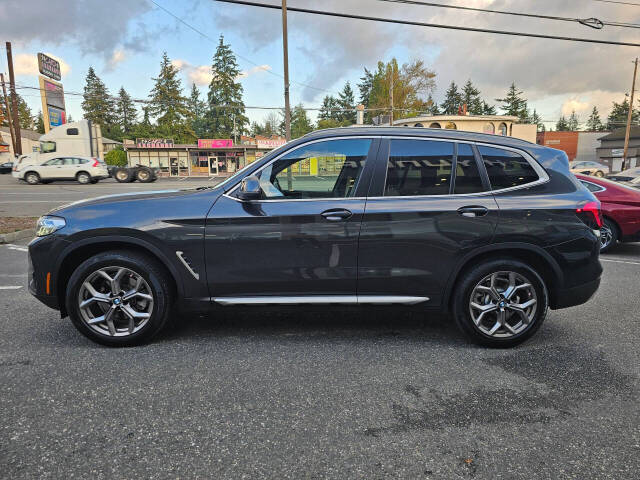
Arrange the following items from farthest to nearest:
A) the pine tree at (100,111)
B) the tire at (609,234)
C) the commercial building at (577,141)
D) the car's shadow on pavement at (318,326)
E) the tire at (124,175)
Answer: the pine tree at (100,111) → the commercial building at (577,141) → the tire at (124,175) → the tire at (609,234) → the car's shadow on pavement at (318,326)

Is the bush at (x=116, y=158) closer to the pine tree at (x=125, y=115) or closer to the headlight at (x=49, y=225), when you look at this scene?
the headlight at (x=49, y=225)

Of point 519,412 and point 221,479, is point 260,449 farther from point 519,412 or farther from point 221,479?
point 519,412

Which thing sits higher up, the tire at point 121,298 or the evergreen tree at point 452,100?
the evergreen tree at point 452,100

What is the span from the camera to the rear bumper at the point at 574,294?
349cm

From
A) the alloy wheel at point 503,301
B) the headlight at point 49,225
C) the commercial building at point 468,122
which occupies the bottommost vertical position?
the alloy wheel at point 503,301

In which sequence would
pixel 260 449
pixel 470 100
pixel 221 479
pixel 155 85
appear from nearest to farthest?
pixel 221 479
pixel 260 449
pixel 155 85
pixel 470 100

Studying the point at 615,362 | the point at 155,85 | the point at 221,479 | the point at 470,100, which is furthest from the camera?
the point at 470,100

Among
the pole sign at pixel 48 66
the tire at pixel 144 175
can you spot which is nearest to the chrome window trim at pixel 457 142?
the tire at pixel 144 175

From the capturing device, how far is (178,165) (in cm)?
4866

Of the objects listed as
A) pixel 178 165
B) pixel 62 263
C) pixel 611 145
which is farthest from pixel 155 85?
pixel 62 263

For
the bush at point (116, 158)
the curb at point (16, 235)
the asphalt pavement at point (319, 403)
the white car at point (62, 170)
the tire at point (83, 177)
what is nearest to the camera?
the asphalt pavement at point (319, 403)

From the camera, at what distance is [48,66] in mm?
44938

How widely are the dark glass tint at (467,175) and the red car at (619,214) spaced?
17.0 ft

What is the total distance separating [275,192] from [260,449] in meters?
1.93
